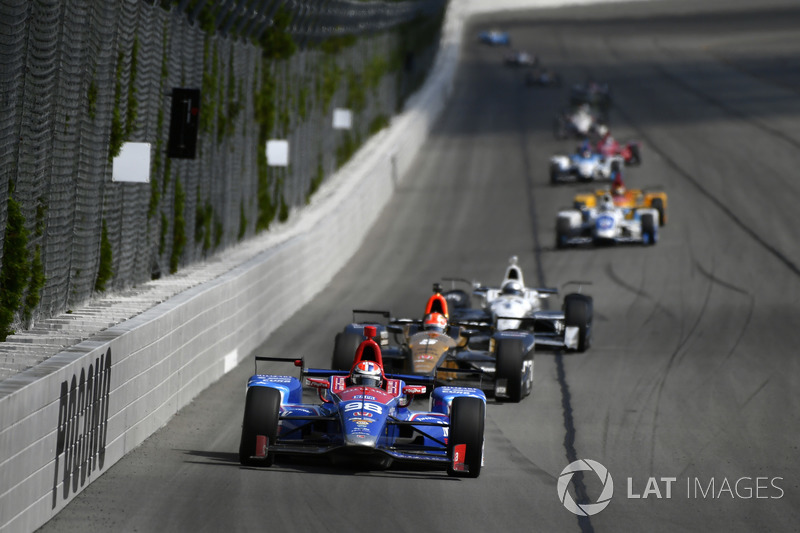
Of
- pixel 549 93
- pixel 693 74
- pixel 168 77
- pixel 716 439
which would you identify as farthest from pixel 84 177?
pixel 693 74

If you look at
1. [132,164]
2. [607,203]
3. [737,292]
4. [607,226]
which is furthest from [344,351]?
[607,203]

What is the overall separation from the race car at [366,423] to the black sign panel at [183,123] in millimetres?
4139

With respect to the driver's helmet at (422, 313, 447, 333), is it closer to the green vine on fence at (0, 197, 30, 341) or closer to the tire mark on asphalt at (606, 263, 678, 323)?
the green vine on fence at (0, 197, 30, 341)

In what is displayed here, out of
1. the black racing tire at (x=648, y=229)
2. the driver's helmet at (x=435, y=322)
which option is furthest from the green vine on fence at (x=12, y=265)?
the black racing tire at (x=648, y=229)

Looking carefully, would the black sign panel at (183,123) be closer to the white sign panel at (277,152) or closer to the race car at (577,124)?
the white sign panel at (277,152)

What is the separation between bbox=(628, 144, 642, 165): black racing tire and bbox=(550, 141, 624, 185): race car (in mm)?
2062

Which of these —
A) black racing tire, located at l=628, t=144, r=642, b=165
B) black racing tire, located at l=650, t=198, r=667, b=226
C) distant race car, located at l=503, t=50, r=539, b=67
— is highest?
distant race car, located at l=503, t=50, r=539, b=67

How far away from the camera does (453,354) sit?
50.5 ft

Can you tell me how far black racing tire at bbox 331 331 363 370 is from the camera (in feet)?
48.3

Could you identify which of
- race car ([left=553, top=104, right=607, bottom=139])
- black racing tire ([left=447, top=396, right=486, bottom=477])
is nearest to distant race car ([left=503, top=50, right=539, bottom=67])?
race car ([left=553, top=104, right=607, bottom=139])

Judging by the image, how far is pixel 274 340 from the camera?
18.3 metres

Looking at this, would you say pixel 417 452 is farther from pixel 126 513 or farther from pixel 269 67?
pixel 269 67

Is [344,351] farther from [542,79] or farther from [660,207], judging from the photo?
[542,79]

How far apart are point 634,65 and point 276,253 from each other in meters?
50.3
